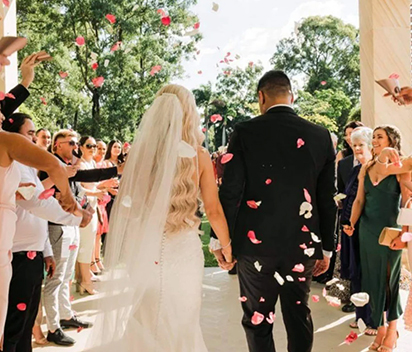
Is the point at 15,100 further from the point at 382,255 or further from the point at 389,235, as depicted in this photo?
the point at 382,255

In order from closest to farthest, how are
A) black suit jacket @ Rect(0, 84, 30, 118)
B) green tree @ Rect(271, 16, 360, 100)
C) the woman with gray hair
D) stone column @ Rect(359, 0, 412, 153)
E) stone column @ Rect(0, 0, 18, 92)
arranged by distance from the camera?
black suit jacket @ Rect(0, 84, 30, 118)
the woman with gray hair
stone column @ Rect(0, 0, 18, 92)
stone column @ Rect(359, 0, 412, 153)
green tree @ Rect(271, 16, 360, 100)

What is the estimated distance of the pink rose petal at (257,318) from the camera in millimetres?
3119

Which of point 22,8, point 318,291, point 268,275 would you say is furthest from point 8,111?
point 22,8

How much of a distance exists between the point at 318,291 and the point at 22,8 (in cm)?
1827

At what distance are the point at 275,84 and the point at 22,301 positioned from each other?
2243mm

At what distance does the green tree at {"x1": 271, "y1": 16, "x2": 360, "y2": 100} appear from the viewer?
3719 cm

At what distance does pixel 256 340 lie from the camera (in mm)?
3162

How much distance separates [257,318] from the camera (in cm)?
312

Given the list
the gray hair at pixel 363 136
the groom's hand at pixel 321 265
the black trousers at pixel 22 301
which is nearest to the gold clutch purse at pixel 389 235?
the groom's hand at pixel 321 265

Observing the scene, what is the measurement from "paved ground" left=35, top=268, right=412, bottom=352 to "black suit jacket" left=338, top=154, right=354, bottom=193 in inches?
57.9

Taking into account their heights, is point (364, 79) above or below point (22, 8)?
below

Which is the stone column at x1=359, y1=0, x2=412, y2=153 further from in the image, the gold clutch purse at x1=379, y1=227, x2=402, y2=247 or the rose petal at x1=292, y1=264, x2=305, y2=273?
the rose petal at x1=292, y1=264, x2=305, y2=273

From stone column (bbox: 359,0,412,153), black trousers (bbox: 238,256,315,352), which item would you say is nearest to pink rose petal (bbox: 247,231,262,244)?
black trousers (bbox: 238,256,315,352)

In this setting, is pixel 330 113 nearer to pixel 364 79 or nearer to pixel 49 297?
pixel 364 79
